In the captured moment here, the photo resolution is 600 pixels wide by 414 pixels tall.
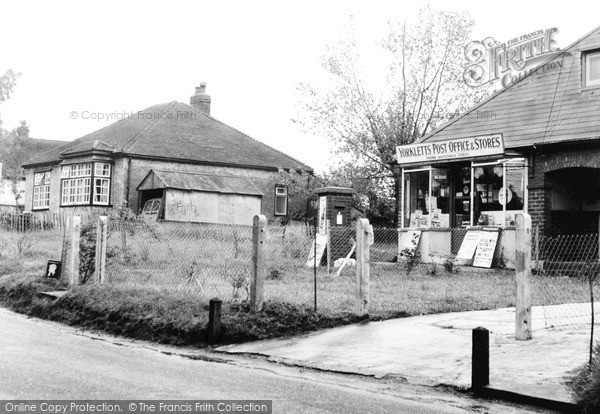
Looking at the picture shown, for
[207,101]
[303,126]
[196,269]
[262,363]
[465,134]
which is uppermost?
[207,101]

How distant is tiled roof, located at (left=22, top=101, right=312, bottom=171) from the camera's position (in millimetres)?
36000

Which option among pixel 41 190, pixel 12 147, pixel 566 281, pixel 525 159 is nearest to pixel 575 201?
pixel 525 159

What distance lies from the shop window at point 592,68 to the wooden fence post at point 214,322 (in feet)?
45.3

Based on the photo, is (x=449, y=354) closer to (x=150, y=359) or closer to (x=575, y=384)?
(x=575, y=384)

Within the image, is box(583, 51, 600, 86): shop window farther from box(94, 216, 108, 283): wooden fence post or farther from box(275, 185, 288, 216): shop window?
box(275, 185, 288, 216): shop window

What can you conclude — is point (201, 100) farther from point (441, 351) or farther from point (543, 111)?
point (441, 351)

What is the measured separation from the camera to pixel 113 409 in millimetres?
5449

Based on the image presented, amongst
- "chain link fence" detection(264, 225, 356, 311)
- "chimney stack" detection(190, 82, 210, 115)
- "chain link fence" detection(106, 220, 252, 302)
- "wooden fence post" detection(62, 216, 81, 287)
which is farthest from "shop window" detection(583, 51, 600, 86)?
"chimney stack" detection(190, 82, 210, 115)

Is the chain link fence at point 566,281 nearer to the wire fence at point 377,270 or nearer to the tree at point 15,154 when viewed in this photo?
the wire fence at point 377,270

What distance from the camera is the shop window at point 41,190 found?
3887cm

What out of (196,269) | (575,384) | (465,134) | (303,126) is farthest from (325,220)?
(303,126)

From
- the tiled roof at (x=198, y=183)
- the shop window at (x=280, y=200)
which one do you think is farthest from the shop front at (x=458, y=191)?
the shop window at (x=280, y=200)

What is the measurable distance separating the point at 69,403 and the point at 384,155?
28.0 m

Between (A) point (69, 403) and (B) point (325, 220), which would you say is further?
(B) point (325, 220)
